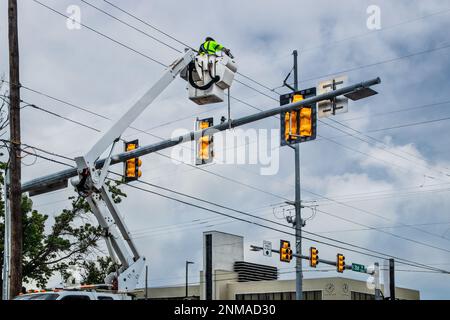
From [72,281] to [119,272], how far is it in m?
1.73

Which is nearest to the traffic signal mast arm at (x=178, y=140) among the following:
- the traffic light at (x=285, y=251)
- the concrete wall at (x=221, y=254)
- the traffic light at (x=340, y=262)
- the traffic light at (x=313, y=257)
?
the traffic light at (x=285, y=251)

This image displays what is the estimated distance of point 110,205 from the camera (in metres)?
18.4

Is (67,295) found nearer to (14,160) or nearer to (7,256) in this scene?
(7,256)

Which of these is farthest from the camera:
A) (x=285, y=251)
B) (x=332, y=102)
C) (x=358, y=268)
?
(x=358, y=268)

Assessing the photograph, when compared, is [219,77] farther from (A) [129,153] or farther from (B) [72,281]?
(B) [72,281]

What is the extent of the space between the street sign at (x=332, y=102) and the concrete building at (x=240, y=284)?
43.2 meters

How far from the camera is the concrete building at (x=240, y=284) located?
6038 centimetres

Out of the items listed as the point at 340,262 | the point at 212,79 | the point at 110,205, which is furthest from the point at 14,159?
the point at 340,262

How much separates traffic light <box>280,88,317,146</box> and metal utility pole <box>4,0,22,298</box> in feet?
32.2

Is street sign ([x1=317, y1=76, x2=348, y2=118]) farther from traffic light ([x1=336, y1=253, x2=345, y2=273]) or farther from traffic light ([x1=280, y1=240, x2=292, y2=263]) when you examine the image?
traffic light ([x1=336, y1=253, x2=345, y2=273])

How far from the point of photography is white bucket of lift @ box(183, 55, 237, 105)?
1884 cm

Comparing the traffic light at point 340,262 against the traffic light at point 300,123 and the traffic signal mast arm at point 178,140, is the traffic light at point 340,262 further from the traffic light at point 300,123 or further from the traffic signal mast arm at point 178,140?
the traffic light at point 300,123

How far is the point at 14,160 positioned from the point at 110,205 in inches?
256
